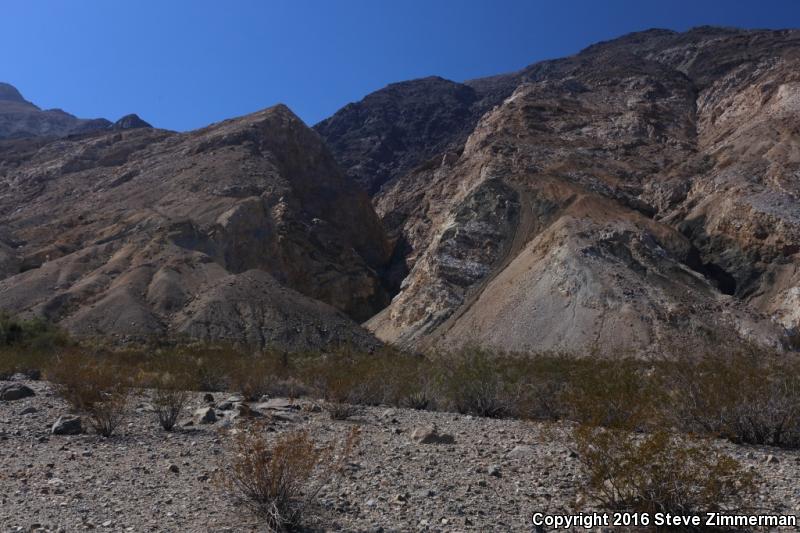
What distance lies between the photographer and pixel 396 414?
1600 cm

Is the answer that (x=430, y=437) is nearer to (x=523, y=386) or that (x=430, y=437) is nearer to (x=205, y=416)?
(x=205, y=416)

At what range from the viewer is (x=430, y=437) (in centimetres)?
1169

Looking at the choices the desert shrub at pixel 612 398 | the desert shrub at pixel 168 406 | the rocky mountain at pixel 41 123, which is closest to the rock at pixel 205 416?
the desert shrub at pixel 168 406

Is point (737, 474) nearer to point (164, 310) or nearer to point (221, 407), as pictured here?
point (221, 407)

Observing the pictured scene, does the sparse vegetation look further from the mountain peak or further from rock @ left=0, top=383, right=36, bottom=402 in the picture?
the mountain peak

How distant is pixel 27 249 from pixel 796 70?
248 feet

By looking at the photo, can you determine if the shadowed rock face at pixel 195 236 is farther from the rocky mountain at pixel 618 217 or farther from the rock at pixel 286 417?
the rock at pixel 286 417

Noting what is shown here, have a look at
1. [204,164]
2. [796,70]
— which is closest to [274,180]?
[204,164]

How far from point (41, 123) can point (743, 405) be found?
675 ft

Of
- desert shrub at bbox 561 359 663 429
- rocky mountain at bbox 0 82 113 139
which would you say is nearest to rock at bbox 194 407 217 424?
desert shrub at bbox 561 359 663 429

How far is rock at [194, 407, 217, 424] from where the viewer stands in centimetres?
1329

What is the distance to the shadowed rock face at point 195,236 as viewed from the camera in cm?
4425

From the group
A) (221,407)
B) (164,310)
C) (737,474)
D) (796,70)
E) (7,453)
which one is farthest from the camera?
(796,70)

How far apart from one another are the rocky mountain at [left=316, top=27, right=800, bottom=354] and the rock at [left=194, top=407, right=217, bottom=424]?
28260mm
